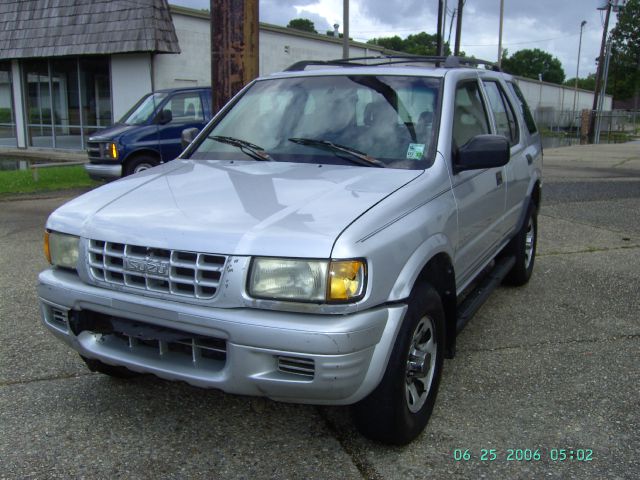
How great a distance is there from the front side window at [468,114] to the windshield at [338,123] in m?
0.20

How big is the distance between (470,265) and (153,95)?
9176 millimetres

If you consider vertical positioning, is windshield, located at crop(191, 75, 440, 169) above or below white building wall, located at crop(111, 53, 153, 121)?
below

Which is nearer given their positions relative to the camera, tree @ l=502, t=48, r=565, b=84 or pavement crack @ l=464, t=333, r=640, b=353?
pavement crack @ l=464, t=333, r=640, b=353

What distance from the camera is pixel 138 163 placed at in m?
11.2

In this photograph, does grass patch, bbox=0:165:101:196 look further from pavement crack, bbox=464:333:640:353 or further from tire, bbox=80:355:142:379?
pavement crack, bbox=464:333:640:353

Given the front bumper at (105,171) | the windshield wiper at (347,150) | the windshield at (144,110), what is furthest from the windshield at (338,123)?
the windshield at (144,110)

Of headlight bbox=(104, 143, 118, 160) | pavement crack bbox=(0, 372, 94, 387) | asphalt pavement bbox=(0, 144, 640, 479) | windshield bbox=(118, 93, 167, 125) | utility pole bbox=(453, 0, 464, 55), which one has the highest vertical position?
utility pole bbox=(453, 0, 464, 55)

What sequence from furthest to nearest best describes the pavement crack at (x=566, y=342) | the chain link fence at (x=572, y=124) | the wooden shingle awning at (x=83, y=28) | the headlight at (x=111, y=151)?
the chain link fence at (x=572, y=124), the wooden shingle awning at (x=83, y=28), the headlight at (x=111, y=151), the pavement crack at (x=566, y=342)

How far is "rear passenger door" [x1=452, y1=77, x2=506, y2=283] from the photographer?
3.59 meters

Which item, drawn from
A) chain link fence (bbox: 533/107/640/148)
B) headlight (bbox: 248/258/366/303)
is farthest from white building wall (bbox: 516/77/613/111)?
headlight (bbox: 248/258/366/303)

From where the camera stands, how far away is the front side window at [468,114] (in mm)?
3771

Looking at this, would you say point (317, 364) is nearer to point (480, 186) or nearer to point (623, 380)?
point (480, 186)

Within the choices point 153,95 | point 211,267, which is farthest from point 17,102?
point 211,267

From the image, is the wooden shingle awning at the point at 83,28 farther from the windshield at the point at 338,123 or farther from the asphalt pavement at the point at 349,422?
the windshield at the point at 338,123
